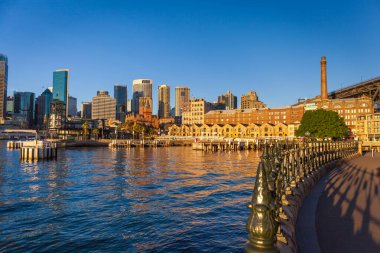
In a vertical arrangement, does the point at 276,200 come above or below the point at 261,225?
below

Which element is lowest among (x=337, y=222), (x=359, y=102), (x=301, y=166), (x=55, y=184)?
(x=55, y=184)

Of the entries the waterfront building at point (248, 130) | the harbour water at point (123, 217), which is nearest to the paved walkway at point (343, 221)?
the harbour water at point (123, 217)

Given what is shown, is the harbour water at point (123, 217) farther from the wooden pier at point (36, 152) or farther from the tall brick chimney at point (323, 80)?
the tall brick chimney at point (323, 80)

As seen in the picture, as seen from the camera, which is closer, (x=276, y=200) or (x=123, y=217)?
(x=276, y=200)

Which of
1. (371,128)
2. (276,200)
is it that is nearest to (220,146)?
(371,128)

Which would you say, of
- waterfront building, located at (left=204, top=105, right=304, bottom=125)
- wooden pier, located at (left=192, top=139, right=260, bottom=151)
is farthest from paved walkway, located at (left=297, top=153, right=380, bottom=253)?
waterfront building, located at (left=204, top=105, right=304, bottom=125)

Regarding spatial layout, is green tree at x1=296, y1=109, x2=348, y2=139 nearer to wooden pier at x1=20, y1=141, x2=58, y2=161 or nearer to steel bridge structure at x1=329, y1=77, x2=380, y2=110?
steel bridge structure at x1=329, y1=77, x2=380, y2=110

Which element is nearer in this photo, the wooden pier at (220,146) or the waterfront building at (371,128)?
the waterfront building at (371,128)

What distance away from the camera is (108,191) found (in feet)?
93.8

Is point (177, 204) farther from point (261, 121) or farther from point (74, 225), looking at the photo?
point (261, 121)

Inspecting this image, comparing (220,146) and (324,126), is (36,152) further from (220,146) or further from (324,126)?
(324,126)

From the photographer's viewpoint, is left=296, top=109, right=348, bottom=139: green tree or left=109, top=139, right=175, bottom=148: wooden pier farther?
left=109, top=139, right=175, bottom=148: wooden pier

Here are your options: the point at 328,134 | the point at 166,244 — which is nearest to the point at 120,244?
the point at 166,244

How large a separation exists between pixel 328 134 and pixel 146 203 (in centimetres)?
9464
